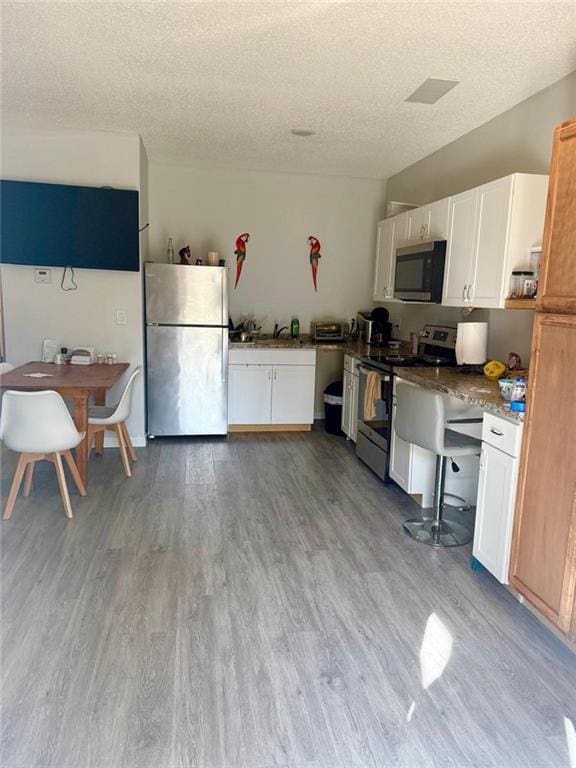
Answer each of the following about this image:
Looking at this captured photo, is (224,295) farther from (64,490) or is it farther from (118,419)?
(64,490)

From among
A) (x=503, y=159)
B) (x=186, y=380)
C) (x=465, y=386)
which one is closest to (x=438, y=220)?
(x=503, y=159)

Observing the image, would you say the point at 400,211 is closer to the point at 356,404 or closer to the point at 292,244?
the point at 292,244

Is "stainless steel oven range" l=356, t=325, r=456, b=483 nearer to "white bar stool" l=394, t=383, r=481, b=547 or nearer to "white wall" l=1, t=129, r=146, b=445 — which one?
"white bar stool" l=394, t=383, r=481, b=547

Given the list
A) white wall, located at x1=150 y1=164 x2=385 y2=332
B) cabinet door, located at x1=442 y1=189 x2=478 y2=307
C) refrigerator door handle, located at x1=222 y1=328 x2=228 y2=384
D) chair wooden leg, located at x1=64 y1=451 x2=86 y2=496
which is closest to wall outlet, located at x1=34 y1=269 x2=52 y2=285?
white wall, located at x1=150 y1=164 x2=385 y2=332

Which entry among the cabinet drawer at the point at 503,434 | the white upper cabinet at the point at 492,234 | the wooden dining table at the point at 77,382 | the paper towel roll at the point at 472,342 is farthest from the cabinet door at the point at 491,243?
the wooden dining table at the point at 77,382

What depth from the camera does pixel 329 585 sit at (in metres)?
2.58

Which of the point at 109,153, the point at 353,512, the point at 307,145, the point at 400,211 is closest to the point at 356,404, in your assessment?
the point at 353,512

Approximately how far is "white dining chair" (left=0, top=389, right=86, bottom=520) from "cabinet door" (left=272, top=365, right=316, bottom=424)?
7.24ft

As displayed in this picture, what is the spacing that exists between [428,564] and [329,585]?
590mm

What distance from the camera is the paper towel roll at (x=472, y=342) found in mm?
3385

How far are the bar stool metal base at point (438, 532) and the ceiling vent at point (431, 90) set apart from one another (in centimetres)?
254

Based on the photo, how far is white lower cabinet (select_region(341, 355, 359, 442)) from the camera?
15.3 feet

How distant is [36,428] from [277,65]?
8.01ft

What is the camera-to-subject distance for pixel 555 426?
2.11 m
